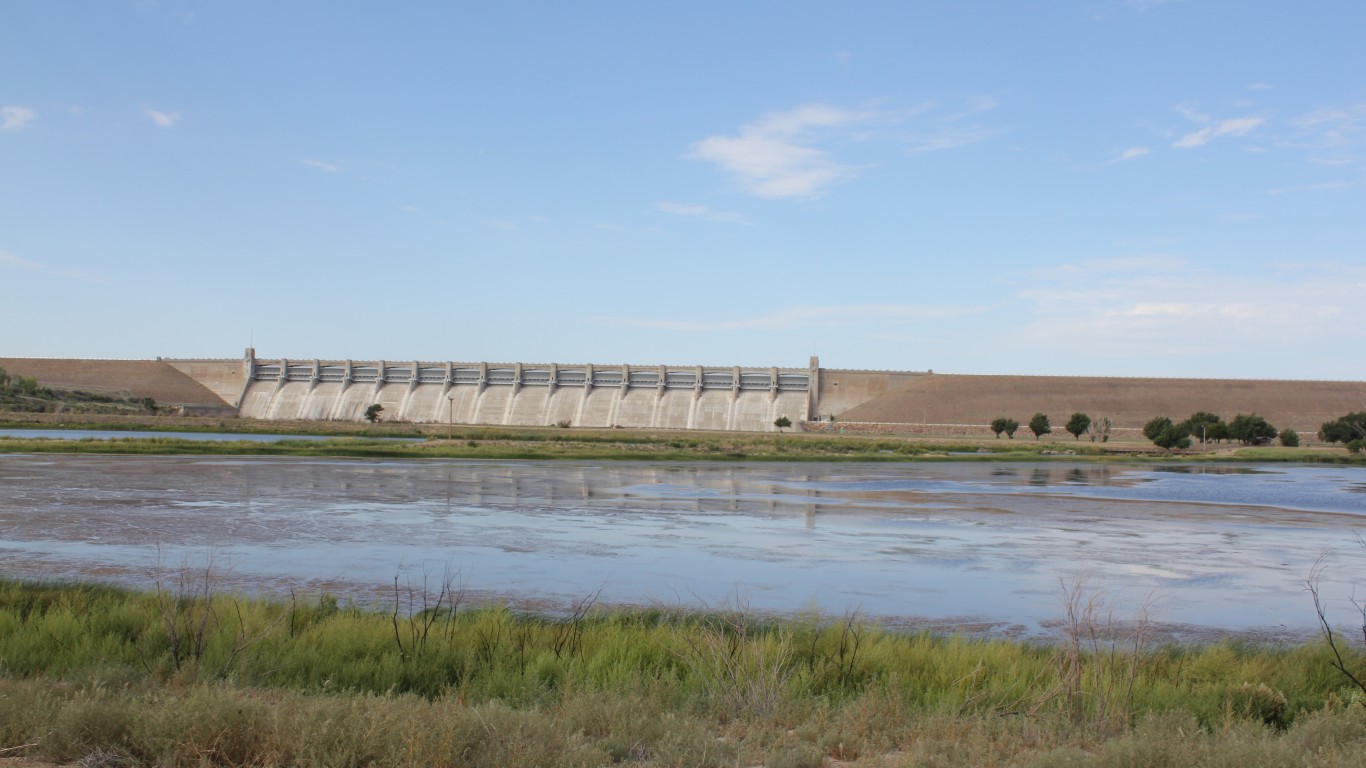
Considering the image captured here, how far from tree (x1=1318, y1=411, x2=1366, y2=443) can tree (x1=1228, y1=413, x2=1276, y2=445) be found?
371 centimetres

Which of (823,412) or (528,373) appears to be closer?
(823,412)

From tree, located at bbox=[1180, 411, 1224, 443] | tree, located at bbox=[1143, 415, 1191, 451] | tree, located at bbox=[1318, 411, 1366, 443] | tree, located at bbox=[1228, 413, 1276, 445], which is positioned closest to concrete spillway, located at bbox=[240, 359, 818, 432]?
tree, located at bbox=[1180, 411, 1224, 443]

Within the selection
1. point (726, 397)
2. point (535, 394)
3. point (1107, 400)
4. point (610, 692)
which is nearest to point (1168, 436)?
point (1107, 400)

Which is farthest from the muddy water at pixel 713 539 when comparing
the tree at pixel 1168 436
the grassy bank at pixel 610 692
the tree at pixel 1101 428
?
the tree at pixel 1101 428

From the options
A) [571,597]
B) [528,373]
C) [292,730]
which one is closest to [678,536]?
[571,597]

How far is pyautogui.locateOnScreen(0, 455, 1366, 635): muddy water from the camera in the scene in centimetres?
1313

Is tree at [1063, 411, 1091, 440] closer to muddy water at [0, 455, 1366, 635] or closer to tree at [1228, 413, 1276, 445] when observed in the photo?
tree at [1228, 413, 1276, 445]

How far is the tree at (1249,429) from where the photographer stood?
252ft

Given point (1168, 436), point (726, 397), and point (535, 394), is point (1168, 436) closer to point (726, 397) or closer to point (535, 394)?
point (726, 397)

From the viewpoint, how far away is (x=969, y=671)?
29.1 feet

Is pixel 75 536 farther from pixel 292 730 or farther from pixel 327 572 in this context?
pixel 292 730

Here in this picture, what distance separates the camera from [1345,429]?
2938 inches

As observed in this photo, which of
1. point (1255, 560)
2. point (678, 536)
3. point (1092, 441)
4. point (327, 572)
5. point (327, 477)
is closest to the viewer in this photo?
point (327, 572)

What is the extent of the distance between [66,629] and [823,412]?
9016cm
